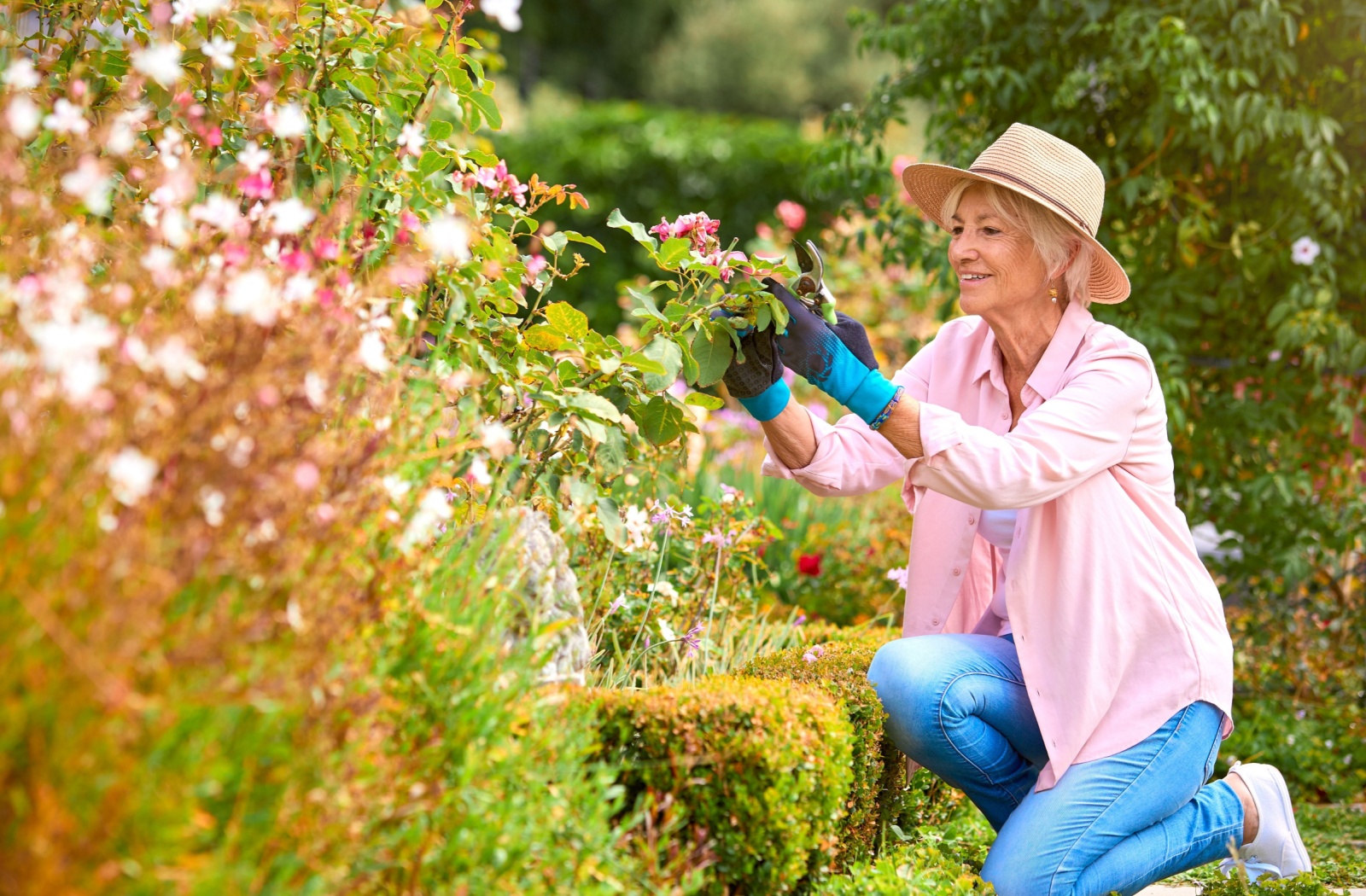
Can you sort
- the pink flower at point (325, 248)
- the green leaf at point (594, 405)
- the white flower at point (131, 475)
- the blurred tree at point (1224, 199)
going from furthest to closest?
the blurred tree at point (1224, 199)
the green leaf at point (594, 405)
the pink flower at point (325, 248)
the white flower at point (131, 475)

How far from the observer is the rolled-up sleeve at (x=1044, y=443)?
7.33 feet

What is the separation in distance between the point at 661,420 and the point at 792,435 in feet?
1.12

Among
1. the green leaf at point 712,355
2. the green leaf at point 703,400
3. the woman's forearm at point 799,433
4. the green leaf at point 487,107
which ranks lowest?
the woman's forearm at point 799,433

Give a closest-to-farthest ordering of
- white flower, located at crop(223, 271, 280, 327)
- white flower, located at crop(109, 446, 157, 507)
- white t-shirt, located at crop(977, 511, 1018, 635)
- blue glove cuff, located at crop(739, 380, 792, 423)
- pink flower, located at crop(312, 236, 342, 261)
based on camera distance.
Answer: white flower, located at crop(109, 446, 157, 507), white flower, located at crop(223, 271, 280, 327), pink flower, located at crop(312, 236, 342, 261), blue glove cuff, located at crop(739, 380, 792, 423), white t-shirt, located at crop(977, 511, 1018, 635)

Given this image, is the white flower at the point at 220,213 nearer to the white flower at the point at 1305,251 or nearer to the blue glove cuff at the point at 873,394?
the blue glove cuff at the point at 873,394

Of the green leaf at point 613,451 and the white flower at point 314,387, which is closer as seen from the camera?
the white flower at point 314,387

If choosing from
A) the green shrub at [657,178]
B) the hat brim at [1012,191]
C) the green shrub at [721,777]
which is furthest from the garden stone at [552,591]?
the green shrub at [657,178]

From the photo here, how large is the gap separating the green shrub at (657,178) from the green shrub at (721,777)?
743cm

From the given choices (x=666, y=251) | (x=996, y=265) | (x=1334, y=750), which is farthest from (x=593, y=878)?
(x=1334, y=750)

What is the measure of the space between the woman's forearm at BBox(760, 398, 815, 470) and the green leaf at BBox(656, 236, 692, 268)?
439 mm

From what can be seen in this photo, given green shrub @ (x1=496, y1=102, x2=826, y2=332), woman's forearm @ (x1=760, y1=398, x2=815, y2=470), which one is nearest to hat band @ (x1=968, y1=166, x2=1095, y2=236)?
woman's forearm @ (x1=760, y1=398, x2=815, y2=470)

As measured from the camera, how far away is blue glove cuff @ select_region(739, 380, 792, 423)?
2393mm

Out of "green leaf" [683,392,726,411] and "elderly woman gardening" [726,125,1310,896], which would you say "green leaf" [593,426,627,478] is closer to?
"green leaf" [683,392,726,411]

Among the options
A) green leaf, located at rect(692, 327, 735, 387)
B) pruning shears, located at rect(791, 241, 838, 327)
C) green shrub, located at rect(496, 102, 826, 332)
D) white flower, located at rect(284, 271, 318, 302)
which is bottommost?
white flower, located at rect(284, 271, 318, 302)
